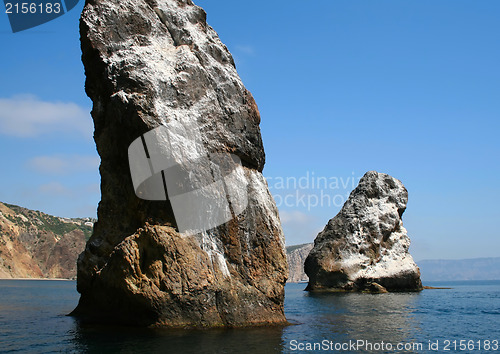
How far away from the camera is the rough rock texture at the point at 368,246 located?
184 feet

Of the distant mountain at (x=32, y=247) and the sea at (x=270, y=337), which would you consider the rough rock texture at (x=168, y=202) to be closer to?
the sea at (x=270, y=337)

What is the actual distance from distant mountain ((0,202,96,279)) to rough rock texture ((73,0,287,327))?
10765 centimetres

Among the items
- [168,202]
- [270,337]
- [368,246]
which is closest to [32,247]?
[368,246]

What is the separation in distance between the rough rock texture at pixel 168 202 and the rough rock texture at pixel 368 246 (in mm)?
36613

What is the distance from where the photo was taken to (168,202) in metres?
19.8

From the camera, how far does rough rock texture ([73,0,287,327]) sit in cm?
1862

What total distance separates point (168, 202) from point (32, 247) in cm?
13222

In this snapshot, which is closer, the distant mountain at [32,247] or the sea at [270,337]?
the sea at [270,337]

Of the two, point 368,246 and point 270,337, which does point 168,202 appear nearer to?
point 270,337

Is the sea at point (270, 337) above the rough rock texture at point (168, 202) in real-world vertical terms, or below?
below

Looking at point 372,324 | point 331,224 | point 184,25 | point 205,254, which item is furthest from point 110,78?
point 331,224

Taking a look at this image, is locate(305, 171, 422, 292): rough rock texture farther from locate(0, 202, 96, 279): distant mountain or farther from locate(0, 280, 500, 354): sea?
locate(0, 202, 96, 279): distant mountain

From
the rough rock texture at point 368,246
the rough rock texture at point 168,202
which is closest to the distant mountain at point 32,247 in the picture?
the rough rock texture at point 368,246

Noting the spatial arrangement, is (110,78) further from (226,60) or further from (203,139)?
(226,60)
